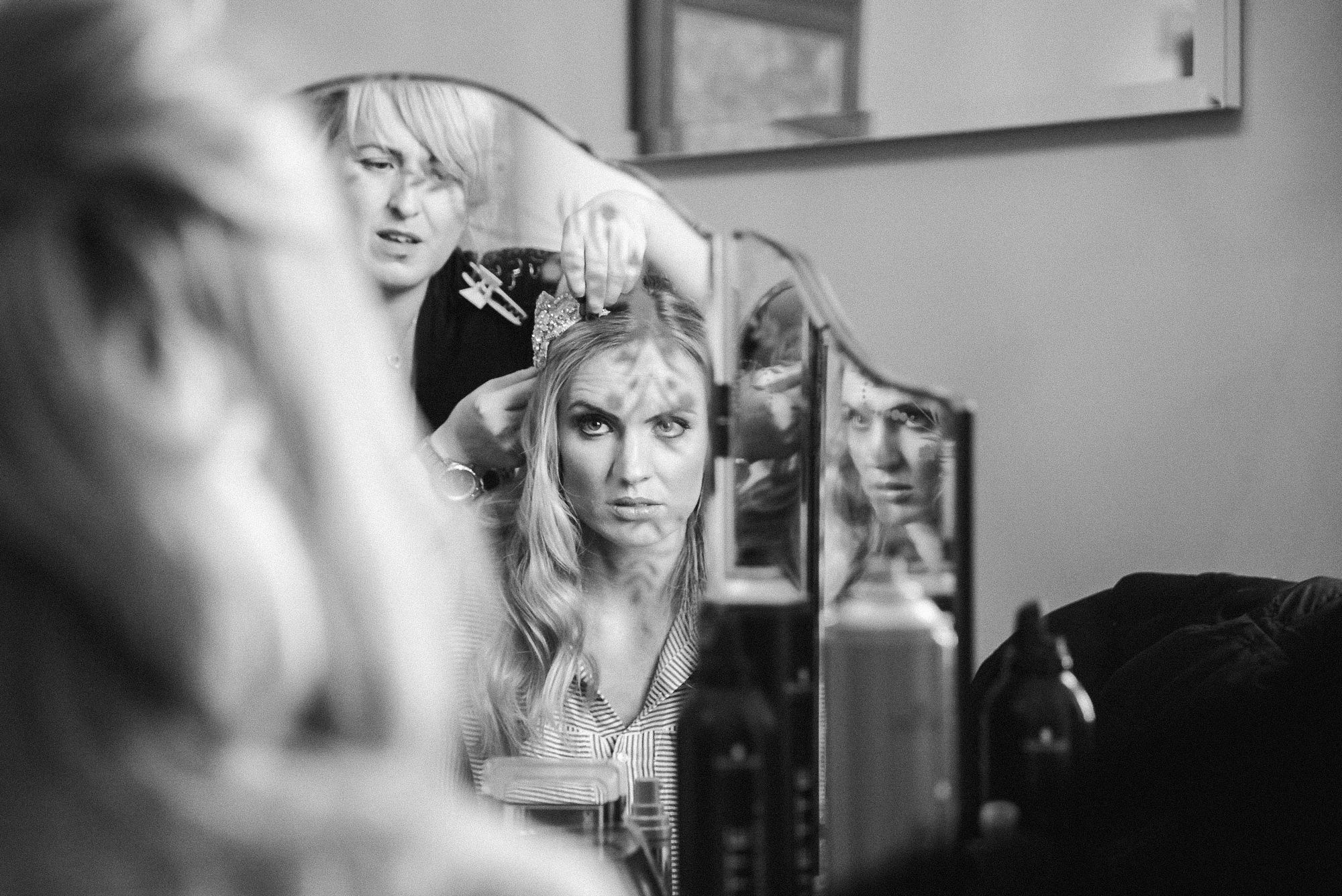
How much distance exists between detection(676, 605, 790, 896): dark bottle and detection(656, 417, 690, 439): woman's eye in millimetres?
303

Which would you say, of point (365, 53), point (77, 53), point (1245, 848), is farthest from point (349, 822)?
point (365, 53)

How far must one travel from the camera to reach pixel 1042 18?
1605 millimetres

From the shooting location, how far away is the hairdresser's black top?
3.84 ft

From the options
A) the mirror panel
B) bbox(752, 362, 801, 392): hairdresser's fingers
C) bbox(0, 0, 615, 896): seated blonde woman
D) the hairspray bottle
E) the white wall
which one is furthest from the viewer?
the white wall

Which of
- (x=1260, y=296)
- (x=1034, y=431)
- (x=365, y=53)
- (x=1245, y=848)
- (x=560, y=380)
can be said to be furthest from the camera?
(x=365, y=53)

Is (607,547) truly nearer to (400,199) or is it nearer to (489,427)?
(489,427)

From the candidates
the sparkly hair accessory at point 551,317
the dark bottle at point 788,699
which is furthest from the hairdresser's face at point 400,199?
the dark bottle at point 788,699

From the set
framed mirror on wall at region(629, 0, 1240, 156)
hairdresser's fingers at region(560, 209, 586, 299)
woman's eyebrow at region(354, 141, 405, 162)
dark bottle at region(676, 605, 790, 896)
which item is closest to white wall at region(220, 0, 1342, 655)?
framed mirror on wall at region(629, 0, 1240, 156)

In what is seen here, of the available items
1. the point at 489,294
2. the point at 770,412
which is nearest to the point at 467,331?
the point at 489,294

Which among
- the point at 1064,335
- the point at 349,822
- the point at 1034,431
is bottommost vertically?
the point at 349,822

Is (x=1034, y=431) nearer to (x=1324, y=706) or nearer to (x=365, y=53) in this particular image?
(x=1324, y=706)

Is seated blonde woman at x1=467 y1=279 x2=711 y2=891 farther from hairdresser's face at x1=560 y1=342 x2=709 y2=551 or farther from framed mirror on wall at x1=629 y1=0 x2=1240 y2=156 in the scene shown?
framed mirror on wall at x1=629 y1=0 x2=1240 y2=156

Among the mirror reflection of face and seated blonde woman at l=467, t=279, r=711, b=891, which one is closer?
the mirror reflection of face

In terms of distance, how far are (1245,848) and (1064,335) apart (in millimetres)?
850
